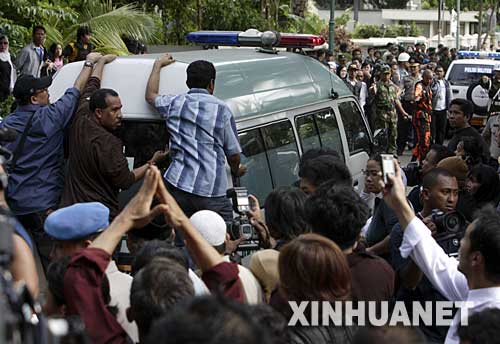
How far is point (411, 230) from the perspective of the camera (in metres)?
4.19

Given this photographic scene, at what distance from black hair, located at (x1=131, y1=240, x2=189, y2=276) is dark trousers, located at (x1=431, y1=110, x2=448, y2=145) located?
49.0 ft

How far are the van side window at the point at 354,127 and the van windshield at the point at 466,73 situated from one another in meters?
13.7

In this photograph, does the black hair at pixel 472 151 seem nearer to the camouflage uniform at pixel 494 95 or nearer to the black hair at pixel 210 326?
the camouflage uniform at pixel 494 95

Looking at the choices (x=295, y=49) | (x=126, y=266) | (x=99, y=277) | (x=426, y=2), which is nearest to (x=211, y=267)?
(x=99, y=277)

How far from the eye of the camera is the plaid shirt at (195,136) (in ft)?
22.1

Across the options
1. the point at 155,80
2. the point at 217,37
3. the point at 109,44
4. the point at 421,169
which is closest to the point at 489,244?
the point at 155,80

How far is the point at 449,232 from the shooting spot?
5082 mm

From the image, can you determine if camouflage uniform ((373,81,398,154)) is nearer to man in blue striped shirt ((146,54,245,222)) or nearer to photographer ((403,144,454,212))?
photographer ((403,144,454,212))

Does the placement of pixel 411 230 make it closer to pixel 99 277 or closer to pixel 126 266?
pixel 99 277

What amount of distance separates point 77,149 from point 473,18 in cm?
7255

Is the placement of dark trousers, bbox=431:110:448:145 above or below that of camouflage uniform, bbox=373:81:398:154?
below

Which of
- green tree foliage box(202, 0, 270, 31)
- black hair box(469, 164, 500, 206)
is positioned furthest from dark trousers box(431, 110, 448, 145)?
black hair box(469, 164, 500, 206)

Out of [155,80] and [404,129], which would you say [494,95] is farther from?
[155,80]

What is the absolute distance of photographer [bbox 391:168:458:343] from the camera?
475 cm
